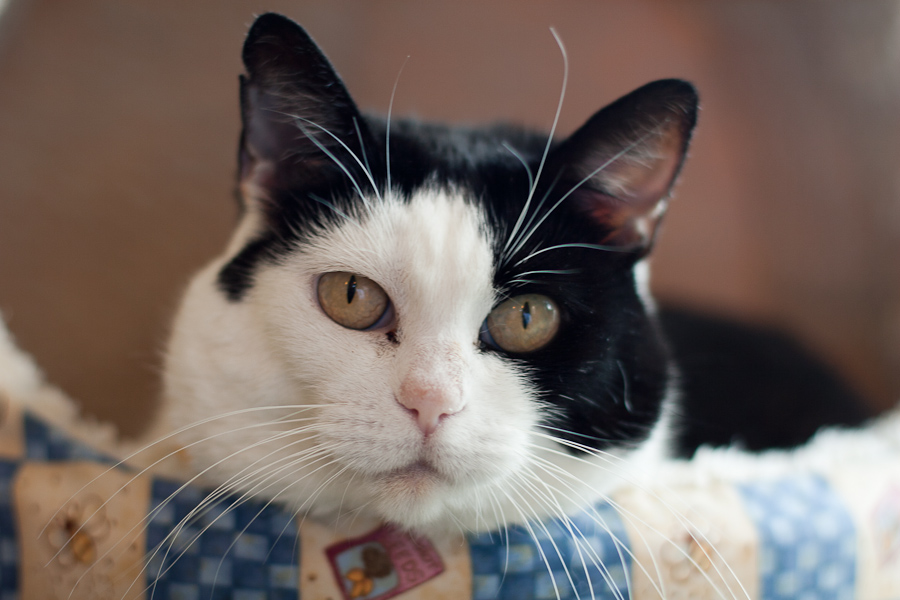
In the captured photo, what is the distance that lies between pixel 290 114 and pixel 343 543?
44cm

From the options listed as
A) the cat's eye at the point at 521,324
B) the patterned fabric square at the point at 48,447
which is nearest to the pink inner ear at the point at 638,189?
the cat's eye at the point at 521,324

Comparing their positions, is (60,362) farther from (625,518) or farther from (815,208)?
(815,208)

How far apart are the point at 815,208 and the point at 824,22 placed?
0.41 meters

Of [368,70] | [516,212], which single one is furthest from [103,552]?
[368,70]

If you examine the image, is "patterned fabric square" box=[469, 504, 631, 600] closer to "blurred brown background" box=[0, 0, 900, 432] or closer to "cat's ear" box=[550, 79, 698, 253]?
"cat's ear" box=[550, 79, 698, 253]

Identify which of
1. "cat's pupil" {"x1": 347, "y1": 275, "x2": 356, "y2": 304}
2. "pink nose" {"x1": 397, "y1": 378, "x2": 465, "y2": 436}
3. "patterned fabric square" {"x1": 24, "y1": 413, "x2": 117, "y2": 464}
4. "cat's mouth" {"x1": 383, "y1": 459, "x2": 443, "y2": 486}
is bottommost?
"patterned fabric square" {"x1": 24, "y1": 413, "x2": 117, "y2": 464}

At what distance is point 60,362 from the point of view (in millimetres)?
894

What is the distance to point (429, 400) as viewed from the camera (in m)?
0.47

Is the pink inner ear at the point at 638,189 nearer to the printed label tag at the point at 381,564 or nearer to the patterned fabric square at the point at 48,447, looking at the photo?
the printed label tag at the point at 381,564

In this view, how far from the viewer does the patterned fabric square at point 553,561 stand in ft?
1.88

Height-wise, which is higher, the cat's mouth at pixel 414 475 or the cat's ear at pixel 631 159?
the cat's ear at pixel 631 159

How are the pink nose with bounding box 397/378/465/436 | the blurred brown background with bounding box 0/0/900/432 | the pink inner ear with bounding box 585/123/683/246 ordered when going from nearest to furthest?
the pink nose with bounding box 397/378/465/436 → the pink inner ear with bounding box 585/123/683/246 → the blurred brown background with bounding box 0/0/900/432

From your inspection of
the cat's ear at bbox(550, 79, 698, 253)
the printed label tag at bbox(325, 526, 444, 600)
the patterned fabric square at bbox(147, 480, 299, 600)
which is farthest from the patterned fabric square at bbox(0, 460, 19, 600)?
the cat's ear at bbox(550, 79, 698, 253)

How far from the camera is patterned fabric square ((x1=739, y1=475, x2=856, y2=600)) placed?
65cm
